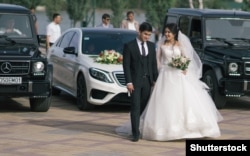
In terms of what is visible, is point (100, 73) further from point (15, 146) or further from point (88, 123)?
point (15, 146)

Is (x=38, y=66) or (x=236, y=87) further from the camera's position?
(x=236, y=87)

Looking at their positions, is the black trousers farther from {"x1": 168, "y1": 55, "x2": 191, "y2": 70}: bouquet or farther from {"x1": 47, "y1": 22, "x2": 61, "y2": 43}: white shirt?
{"x1": 47, "y1": 22, "x2": 61, "y2": 43}: white shirt

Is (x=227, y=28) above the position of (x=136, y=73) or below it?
below

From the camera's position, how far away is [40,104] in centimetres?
1394

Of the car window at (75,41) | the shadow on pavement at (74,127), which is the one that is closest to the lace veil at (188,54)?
the shadow on pavement at (74,127)

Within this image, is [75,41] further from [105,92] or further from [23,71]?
[23,71]

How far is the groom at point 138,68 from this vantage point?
10.8 m

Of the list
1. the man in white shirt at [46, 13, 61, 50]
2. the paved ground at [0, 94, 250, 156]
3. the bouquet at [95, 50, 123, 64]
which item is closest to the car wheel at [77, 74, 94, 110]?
the paved ground at [0, 94, 250, 156]

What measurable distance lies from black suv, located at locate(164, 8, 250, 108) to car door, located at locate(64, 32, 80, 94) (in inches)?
93.6

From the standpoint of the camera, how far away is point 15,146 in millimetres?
10383

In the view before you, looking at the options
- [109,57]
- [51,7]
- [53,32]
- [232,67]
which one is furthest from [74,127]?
[51,7]

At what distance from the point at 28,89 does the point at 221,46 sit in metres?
4.17

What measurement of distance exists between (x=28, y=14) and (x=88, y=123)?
315cm

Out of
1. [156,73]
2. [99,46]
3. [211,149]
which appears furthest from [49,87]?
[211,149]
